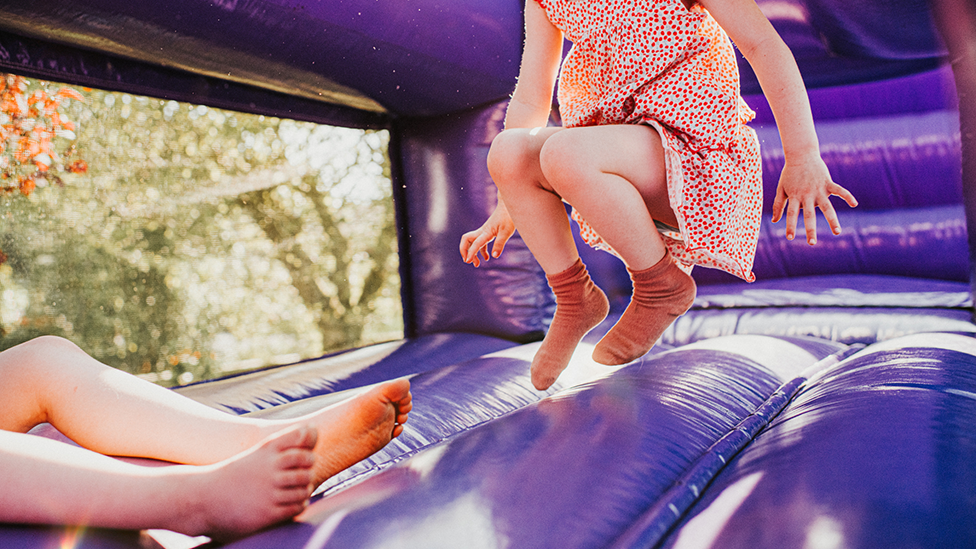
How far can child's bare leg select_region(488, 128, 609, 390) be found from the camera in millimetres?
955

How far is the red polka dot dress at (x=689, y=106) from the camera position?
936 mm

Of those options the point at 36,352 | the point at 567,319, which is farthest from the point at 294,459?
the point at 567,319

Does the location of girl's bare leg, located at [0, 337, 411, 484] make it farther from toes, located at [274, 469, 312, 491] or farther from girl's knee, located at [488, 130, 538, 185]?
girl's knee, located at [488, 130, 538, 185]

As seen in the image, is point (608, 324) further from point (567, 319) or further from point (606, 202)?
point (606, 202)

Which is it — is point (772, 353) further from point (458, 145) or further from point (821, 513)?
point (458, 145)

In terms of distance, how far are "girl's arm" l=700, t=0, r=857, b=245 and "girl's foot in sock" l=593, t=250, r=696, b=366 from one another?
16 cm

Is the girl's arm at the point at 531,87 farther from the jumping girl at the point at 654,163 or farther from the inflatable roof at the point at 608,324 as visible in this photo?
the inflatable roof at the point at 608,324

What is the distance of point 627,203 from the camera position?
888mm

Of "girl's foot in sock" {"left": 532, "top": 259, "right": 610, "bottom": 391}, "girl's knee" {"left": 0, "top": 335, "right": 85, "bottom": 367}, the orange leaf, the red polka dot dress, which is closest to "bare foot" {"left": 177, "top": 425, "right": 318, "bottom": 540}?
"girl's knee" {"left": 0, "top": 335, "right": 85, "bottom": 367}

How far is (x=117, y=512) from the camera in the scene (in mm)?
572

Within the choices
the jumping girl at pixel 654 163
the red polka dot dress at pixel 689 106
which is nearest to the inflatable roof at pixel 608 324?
the jumping girl at pixel 654 163

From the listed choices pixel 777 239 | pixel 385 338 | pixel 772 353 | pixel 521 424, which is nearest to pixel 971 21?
pixel 772 353

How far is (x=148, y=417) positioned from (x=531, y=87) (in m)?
0.76

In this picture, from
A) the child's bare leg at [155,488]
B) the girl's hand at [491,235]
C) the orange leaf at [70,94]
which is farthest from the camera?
the orange leaf at [70,94]
